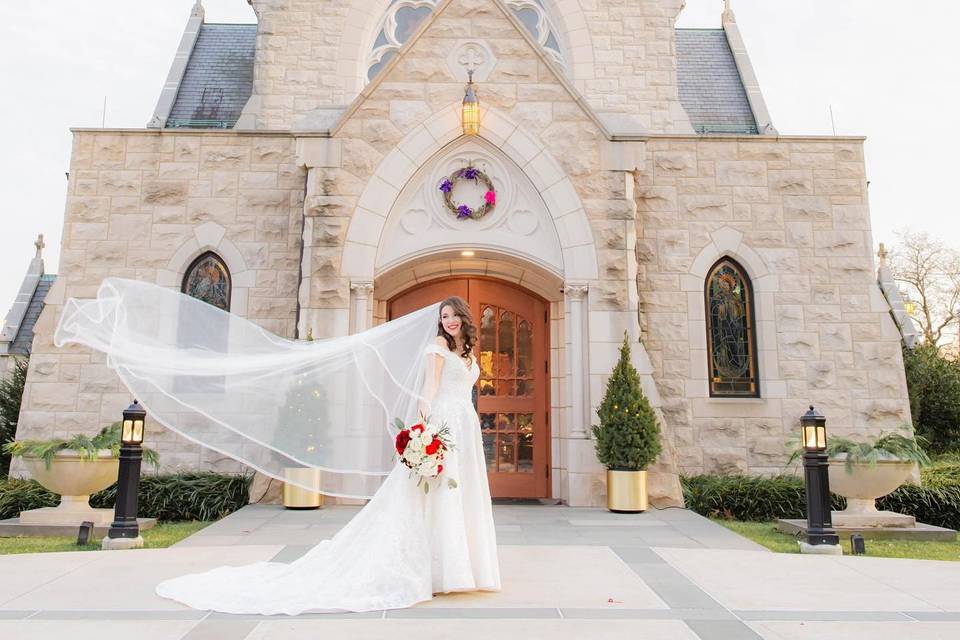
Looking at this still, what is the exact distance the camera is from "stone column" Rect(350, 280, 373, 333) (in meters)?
10.2

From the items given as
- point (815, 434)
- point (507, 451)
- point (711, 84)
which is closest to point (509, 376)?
point (507, 451)

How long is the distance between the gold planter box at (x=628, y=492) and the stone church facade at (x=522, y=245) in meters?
0.53

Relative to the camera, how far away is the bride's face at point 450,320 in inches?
221

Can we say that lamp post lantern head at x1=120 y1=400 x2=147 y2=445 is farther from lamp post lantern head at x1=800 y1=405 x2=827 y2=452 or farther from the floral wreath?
lamp post lantern head at x1=800 y1=405 x2=827 y2=452

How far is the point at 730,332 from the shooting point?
11.8 m

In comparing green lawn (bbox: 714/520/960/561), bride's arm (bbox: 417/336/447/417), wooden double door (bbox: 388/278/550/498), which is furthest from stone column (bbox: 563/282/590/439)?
bride's arm (bbox: 417/336/447/417)

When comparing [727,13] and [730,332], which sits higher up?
[727,13]

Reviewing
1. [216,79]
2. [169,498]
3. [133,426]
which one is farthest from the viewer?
[216,79]

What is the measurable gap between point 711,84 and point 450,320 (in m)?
11.7

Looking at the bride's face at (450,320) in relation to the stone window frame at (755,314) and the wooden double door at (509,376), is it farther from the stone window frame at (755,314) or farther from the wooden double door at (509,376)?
the stone window frame at (755,314)

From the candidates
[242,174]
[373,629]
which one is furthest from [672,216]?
[373,629]

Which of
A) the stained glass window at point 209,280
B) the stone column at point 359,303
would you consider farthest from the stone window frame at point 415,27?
the stone column at point 359,303

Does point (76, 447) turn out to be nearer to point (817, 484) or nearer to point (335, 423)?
point (335, 423)

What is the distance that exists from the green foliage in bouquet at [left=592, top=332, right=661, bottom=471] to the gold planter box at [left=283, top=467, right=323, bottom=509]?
3871 millimetres
